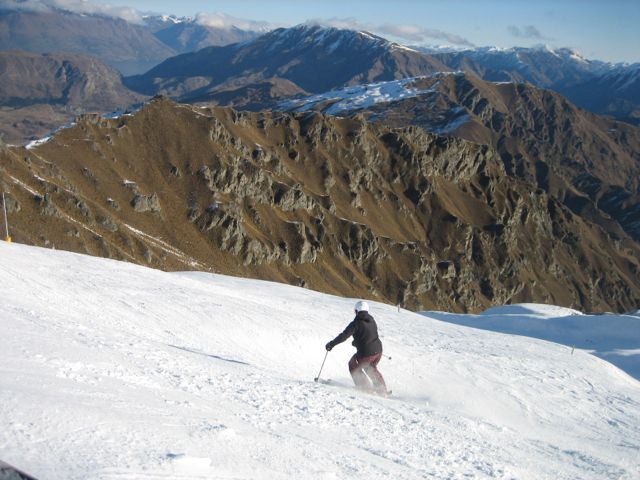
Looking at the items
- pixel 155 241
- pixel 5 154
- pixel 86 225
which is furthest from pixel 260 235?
pixel 5 154

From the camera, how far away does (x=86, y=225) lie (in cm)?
11769

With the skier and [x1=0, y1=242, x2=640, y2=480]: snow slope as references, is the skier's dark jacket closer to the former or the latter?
the skier

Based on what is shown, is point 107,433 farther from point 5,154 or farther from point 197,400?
→ point 5,154

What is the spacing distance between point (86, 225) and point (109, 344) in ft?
367

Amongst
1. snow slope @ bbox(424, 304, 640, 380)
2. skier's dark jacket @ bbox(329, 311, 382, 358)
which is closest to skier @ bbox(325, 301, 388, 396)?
skier's dark jacket @ bbox(329, 311, 382, 358)

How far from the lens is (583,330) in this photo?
36.3 m

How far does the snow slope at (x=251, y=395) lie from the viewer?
8312mm

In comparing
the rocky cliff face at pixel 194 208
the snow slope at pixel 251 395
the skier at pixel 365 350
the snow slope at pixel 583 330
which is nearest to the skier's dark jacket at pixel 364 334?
the skier at pixel 365 350

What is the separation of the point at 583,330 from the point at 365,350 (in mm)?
24853

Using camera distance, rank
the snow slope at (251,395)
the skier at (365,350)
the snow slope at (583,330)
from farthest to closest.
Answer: the snow slope at (583,330) → the skier at (365,350) → the snow slope at (251,395)

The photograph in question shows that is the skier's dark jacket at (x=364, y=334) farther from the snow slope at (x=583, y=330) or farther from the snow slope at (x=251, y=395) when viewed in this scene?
the snow slope at (x=583, y=330)

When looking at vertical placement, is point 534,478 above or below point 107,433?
below

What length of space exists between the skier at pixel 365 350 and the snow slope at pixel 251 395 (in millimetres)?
707

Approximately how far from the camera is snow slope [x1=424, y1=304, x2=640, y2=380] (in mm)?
31552
